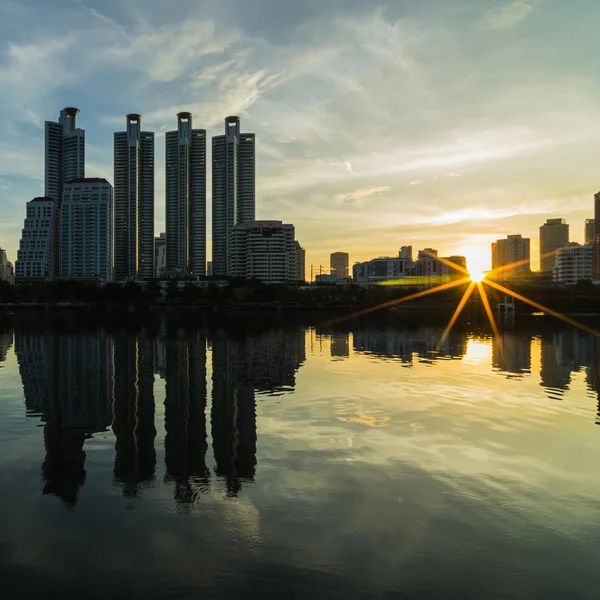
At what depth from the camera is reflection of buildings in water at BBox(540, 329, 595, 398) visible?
27.4m

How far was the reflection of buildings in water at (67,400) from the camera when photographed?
13.8 metres

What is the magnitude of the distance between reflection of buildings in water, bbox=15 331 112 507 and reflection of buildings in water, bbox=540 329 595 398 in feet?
66.7

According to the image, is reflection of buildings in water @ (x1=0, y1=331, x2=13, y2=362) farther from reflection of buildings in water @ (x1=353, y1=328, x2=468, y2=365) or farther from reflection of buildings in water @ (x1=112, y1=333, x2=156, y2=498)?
reflection of buildings in water @ (x1=353, y1=328, x2=468, y2=365)

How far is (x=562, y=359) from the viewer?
37.3m

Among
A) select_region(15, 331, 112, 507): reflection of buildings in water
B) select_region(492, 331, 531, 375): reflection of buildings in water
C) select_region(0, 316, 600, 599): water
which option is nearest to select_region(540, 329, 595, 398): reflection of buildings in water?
select_region(0, 316, 600, 599): water

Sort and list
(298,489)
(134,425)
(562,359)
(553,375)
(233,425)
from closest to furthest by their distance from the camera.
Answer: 1. (298,489)
2. (233,425)
3. (134,425)
4. (553,375)
5. (562,359)

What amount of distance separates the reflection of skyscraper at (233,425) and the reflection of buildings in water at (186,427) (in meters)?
0.50

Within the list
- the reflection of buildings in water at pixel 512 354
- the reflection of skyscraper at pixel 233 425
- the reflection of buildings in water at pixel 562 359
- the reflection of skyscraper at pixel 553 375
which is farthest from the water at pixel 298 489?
the reflection of buildings in water at pixel 512 354

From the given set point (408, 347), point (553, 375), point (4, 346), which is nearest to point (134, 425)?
point (553, 375)

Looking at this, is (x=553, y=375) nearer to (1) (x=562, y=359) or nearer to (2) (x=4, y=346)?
(1) (x=562, y=359)

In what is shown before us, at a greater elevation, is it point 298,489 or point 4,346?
point 4,346

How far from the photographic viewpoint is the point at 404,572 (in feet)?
29.2

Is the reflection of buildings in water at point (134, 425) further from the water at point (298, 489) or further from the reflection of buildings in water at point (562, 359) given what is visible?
the reflection of buildings in water at point (562, 359)

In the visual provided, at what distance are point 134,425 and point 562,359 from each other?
31253 millimetres
